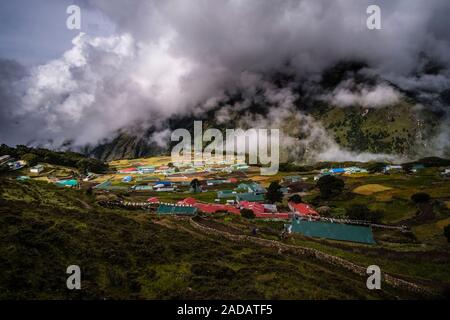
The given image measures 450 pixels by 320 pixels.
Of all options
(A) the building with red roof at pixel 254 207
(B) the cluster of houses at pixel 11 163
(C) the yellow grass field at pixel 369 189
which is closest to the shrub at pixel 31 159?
(B) the cluster of houses at pixel 11 163

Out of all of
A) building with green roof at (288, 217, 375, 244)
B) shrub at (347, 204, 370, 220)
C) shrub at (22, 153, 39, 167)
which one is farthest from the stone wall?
shrub at (22, 153, 39, 167)

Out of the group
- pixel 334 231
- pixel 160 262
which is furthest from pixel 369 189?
pixel 160 262

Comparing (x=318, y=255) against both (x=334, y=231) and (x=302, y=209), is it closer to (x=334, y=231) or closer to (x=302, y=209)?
(x=334, y=231)

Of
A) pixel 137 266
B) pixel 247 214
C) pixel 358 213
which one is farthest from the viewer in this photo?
pixel 247 214

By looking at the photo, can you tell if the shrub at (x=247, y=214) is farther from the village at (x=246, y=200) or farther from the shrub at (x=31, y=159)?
the shrub at (x=31, y=159)

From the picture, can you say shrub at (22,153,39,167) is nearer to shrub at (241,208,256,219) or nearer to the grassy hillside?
shrub at (241,208,256,219)

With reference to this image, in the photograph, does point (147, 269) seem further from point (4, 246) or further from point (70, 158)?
point (70, 158)
